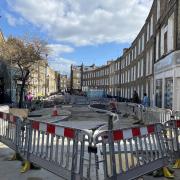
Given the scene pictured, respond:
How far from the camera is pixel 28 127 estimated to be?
8.10 meters

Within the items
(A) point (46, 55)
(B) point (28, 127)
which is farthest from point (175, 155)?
(A) point (46, 55)

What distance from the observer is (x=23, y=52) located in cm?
3397

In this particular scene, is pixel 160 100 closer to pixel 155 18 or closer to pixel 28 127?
pixel 155 18

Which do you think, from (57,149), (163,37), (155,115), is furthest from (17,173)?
(163,37)

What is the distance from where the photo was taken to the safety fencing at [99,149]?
6.02m

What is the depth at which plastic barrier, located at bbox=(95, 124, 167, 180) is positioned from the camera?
19.7 ft

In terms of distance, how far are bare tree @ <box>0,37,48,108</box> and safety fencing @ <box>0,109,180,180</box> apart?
25.9 meters

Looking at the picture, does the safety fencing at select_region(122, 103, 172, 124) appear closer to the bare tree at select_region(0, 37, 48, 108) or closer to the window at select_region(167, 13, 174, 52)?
the window at select_region(167, 13, 174, 52)

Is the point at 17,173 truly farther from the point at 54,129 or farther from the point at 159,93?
the point at 159,93

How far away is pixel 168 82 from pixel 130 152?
16478 millimetres

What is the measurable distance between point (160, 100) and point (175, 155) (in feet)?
58.7

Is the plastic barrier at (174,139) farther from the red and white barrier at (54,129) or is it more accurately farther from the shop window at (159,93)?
the shop window at (159,93)

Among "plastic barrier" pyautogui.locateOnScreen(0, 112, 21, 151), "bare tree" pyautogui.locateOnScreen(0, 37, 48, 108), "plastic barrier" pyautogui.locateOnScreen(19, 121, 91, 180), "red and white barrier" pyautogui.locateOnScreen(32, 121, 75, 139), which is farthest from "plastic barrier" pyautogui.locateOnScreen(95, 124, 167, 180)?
"bare tree" pyautogui.locateOnScreen(0, 37, 48, 108)

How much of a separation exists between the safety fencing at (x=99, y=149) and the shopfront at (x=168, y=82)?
11.8 meters
